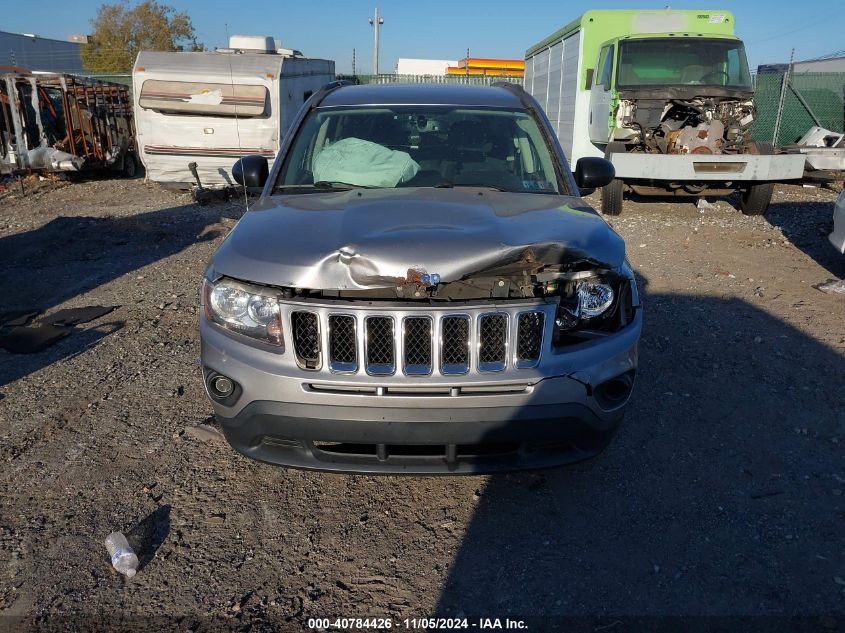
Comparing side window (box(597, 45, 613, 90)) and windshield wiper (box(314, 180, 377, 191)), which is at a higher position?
side window (box(597, 45, 613, 90))

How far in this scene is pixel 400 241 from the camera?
279cm

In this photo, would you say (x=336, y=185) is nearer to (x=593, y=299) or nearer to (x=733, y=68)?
(x=593, y=299)

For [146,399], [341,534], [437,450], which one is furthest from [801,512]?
[146,399]

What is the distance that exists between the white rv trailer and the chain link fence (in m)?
11.3

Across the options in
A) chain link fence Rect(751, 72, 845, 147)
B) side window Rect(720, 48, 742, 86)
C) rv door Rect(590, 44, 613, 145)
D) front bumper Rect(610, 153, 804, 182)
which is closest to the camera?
front bumper Rect(610, 153, 804, 182)

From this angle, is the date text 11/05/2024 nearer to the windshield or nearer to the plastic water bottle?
the plastic water bottle

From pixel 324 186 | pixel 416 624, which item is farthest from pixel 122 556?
pixel 324 186

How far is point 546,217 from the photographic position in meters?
3.22

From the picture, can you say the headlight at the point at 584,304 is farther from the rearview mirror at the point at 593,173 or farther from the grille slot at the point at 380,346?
the rearview mirror at the point at 593,173

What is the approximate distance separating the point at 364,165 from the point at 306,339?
5.21 ft

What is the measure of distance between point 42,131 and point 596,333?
1475 cm

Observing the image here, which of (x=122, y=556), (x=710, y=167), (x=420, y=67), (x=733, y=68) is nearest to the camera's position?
(x=122, y=556)

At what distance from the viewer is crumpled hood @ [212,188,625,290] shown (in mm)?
2693

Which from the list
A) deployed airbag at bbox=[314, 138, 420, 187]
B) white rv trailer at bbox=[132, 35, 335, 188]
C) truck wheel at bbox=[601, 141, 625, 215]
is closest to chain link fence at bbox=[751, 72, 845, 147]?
truck wheel at bbox=[601, 141, 625, 215]
